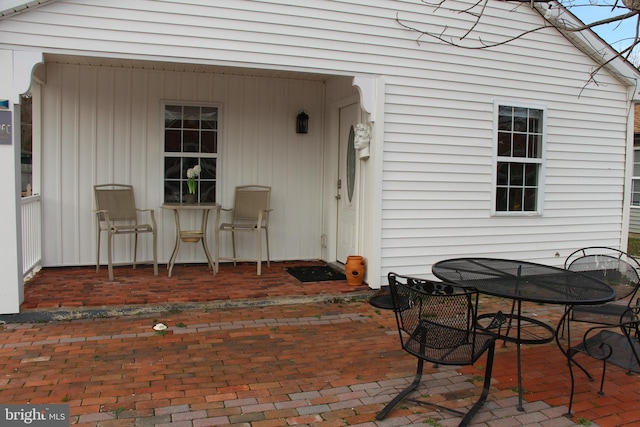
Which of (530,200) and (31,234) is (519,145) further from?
(31,234)

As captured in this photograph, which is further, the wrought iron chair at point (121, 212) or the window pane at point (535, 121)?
the window pane at point (535, 121)

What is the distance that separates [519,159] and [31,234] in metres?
5.65

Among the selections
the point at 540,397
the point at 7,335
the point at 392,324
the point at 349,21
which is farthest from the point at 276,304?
the point at 349,21

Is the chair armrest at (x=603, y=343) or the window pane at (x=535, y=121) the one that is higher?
the window pane at (x=535, y=121)

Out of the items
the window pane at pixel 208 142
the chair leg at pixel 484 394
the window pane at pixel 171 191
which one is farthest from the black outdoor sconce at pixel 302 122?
the chair leg at pixel 484 394

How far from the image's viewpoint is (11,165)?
435 centimetres

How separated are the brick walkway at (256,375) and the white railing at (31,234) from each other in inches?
37.7

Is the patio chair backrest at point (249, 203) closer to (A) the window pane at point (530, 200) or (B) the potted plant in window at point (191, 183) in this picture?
(B) the potted plant in window at point (191, 183)

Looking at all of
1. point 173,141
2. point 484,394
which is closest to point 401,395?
point 484,394

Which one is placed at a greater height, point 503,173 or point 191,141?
point 191,141

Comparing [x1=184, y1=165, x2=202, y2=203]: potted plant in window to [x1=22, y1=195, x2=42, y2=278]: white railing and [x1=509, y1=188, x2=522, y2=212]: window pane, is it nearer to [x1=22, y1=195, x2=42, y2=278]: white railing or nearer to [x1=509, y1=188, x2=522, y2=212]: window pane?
[x1=22, y1=195, x2=42, y2=278]: white railing

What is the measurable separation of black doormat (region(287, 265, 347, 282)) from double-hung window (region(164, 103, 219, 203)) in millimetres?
1476

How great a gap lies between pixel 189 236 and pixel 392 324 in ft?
8.58

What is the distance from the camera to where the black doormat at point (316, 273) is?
6.08 metres
